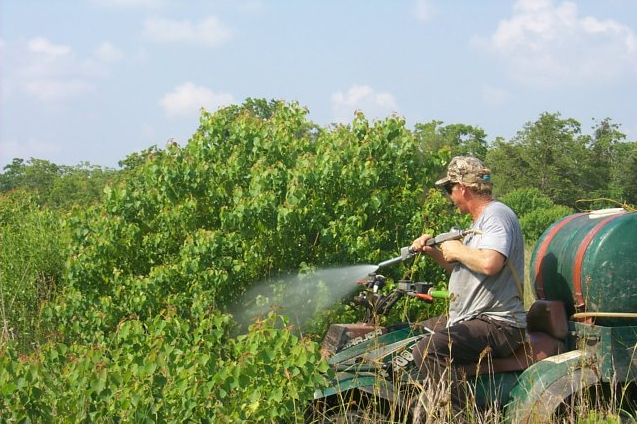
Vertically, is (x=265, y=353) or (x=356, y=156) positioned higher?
(x=356, y=156)

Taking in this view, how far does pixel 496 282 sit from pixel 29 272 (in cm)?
692

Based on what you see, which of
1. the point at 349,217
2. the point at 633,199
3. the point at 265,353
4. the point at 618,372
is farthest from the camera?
the point at 633,199

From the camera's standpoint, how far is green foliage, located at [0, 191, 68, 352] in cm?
924

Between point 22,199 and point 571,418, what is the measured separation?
40.9 ft

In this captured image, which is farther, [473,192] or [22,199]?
[22,199]

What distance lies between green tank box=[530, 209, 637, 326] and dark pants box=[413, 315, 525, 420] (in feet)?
1.48

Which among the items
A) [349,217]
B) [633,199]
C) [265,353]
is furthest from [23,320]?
[633,199]

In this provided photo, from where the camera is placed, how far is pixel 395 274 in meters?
7.69

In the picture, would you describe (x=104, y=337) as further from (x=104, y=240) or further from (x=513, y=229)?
(x=513, y=229)

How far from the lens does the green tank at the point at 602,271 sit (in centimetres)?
471

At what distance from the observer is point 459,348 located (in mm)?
4648

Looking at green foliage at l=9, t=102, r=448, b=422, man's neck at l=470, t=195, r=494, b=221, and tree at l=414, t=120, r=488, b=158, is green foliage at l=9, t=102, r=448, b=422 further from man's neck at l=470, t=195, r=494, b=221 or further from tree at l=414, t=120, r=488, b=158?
tree at l=414, t=120, r=488, b=158

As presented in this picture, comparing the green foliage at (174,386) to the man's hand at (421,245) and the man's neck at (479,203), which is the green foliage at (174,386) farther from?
the man's neck at (479,203)

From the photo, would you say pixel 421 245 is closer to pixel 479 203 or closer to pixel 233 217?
pixel 479 203
